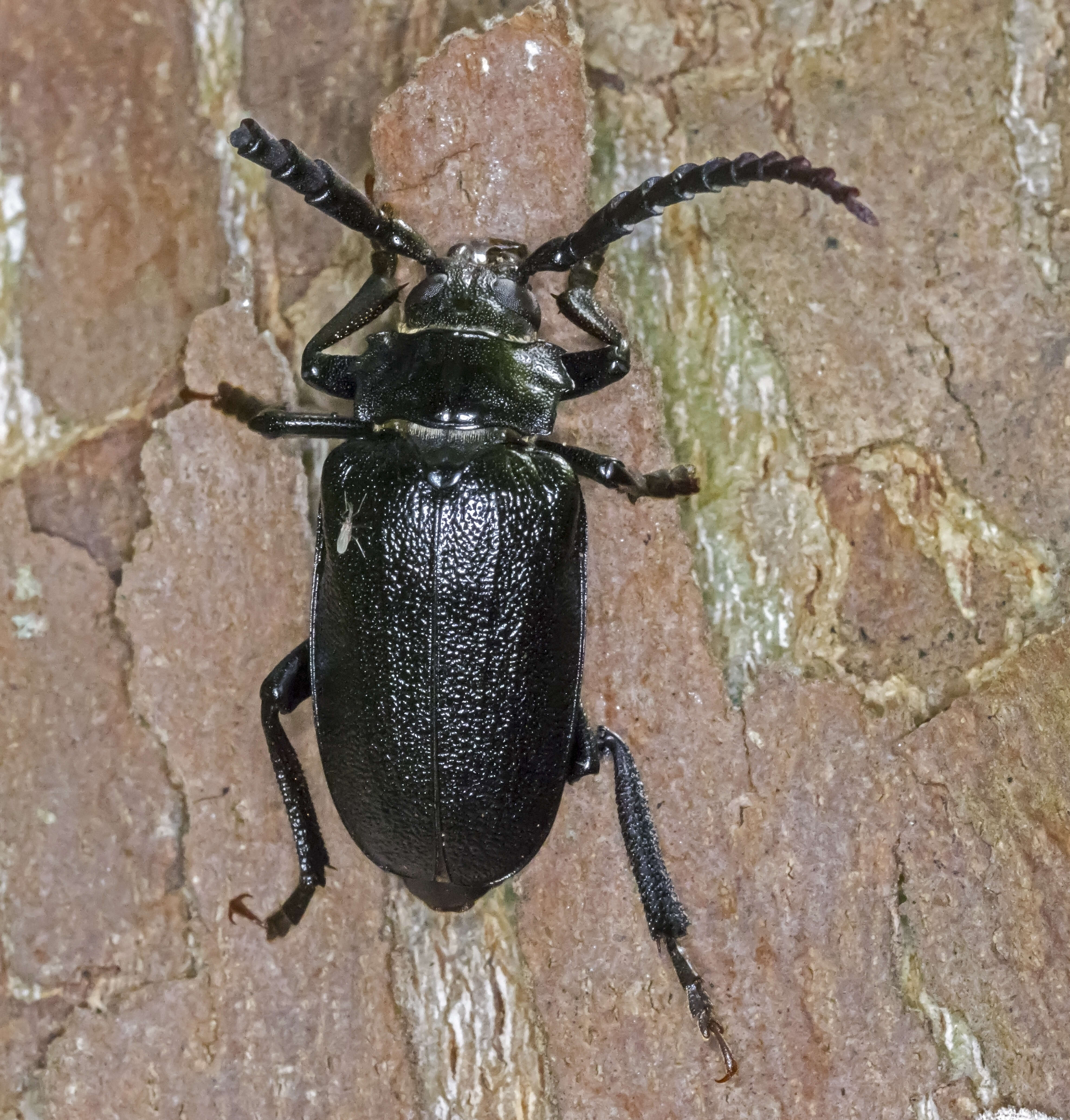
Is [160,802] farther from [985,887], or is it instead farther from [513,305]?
[985,887]

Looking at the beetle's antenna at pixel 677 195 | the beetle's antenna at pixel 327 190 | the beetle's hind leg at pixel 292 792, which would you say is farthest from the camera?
the beetle's hind leg at pixel 292 792

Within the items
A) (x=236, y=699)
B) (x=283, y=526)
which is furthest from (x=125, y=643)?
(x=283, y=526)

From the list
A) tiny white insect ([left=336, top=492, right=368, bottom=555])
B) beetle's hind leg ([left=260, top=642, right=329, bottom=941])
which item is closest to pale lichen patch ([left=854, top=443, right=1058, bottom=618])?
tiny white insect ([left=336, top=492, right=368, bottom=555])

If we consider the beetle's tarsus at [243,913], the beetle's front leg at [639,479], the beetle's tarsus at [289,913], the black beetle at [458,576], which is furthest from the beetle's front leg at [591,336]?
the beetle's tarsus at [243,913]

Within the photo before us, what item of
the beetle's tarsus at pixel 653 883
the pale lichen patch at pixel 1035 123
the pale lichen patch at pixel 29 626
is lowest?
the beetle's tarsus at pixel 653 883

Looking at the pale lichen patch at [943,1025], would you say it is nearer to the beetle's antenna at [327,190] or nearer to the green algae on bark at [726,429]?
the green algae on bark at [726,429]
